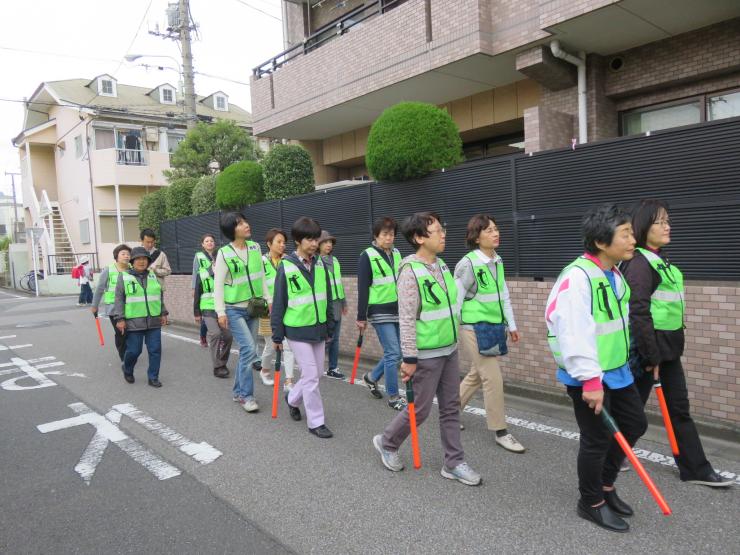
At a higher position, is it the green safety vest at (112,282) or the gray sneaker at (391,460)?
the green safety vest at (112,282)

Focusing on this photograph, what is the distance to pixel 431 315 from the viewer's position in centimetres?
386

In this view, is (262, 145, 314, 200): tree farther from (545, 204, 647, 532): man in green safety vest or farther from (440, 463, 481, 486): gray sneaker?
(545, 204, 647, 532): man in green safety vest

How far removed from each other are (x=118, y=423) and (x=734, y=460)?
17.3 feet

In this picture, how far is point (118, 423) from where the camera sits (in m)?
5.44

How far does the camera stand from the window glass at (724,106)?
27.1ft

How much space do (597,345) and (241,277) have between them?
4157 millimetres

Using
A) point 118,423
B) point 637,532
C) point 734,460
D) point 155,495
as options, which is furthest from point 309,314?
point 734,460

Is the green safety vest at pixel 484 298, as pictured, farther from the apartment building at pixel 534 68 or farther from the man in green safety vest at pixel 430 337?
Result: the apartment building at pixel 534 68

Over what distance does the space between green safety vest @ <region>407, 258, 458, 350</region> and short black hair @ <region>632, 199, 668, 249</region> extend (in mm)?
1321

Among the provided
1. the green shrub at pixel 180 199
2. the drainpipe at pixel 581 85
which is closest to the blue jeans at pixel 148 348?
the drainpipe at pixel 581 85

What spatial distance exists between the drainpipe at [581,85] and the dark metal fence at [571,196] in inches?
126

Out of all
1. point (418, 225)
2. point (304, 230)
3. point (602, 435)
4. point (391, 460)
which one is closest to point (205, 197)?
point (304, 230)

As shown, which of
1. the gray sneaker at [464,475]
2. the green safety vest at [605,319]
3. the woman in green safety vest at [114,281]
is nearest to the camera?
the green safety vest at [605,319]

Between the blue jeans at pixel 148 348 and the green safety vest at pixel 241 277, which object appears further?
the blue jeans at pixel 148 348
